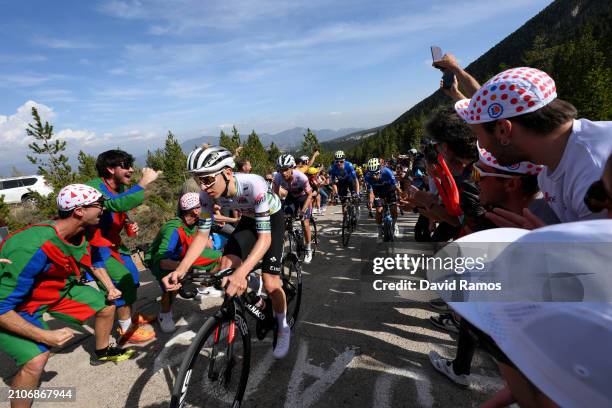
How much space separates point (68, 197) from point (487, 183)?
3.95 metres

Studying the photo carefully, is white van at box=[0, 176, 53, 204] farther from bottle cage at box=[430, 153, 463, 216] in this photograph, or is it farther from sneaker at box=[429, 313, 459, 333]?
bottle cage at box=[430, 153, 463, 216]

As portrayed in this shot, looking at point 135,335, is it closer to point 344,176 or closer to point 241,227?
point 241,227

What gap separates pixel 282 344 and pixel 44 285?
8.47 ft

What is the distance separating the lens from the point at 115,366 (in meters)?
3.73

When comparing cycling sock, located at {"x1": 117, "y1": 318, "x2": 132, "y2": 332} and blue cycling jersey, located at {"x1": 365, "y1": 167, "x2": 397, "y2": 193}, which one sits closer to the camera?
cycling sock, located at {"x1": 117, "y1": 318, "x2": 132, "y2": 332}

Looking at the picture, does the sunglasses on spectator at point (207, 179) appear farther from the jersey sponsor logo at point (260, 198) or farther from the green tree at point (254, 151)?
the green tree at point (254, 151)

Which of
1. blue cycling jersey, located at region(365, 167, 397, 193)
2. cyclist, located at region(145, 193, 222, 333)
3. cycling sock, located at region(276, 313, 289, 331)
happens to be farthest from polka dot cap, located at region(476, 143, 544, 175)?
blue cycling jersey, located at region(365, 167, 397, 193)

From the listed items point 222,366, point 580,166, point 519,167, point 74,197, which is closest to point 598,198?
point 580,166

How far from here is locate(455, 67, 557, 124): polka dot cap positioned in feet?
5.66

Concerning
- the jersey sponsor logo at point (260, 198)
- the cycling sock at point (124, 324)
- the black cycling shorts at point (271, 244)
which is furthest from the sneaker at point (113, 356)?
the jersey sponsor logo at point (260, 198)

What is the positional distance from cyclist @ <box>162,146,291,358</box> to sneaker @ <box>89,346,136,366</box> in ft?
6.21

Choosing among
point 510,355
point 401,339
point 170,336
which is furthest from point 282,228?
point 510,355

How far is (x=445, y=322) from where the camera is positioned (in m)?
4.06

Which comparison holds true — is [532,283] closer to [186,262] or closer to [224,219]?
[186,262]
